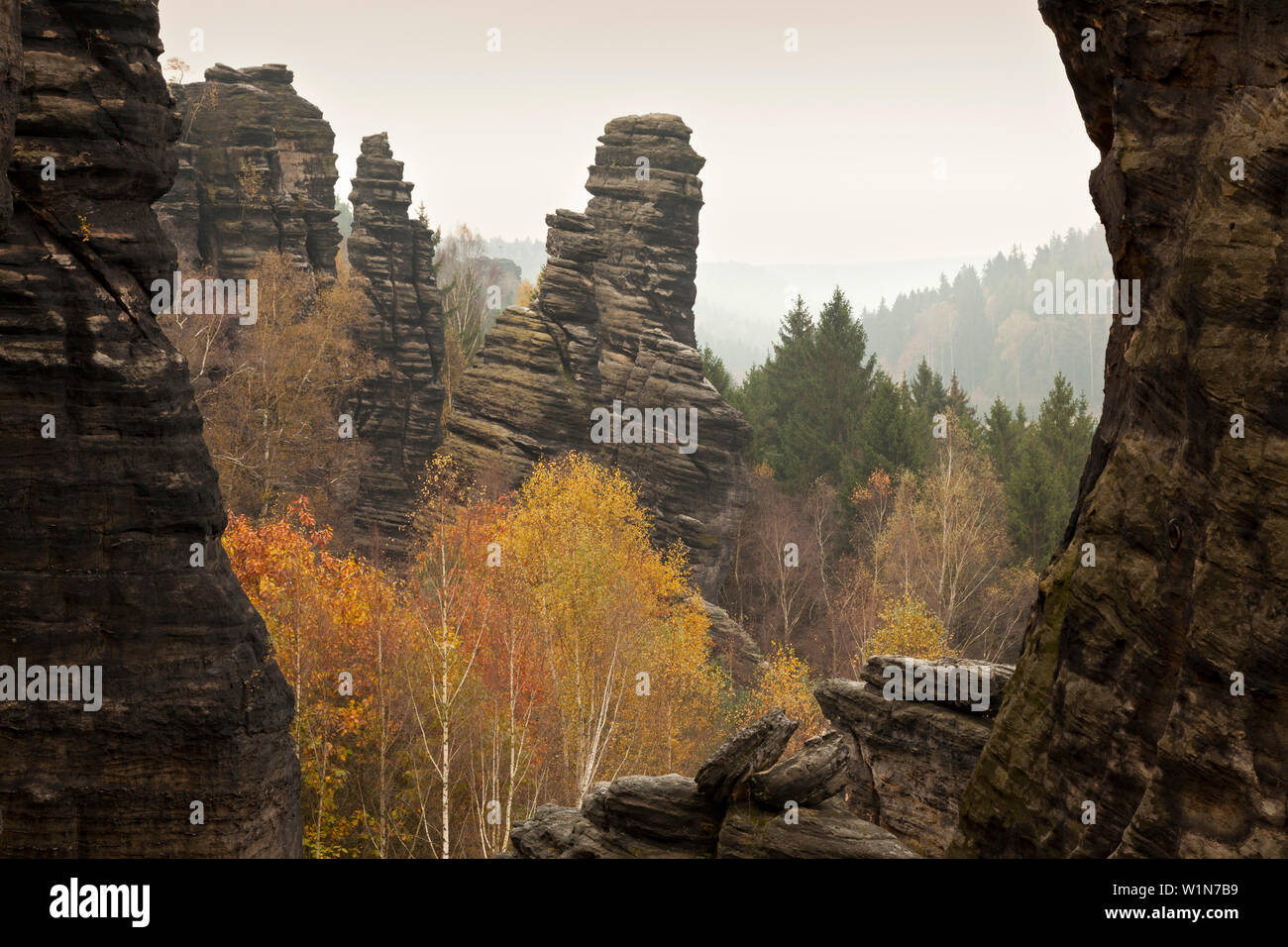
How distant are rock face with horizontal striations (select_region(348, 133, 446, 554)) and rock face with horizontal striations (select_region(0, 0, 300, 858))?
145ft

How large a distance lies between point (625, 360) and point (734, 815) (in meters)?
48.3

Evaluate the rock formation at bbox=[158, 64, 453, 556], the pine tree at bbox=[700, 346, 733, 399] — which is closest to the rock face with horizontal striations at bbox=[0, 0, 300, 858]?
the rock formation at bbox=[158, 64, 453, 556]

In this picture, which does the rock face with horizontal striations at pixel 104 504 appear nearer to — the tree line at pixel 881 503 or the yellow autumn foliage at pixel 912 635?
the yellow autumn foliage at pixel 912 635

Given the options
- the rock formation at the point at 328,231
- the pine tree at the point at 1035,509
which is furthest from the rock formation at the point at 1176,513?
the rock formation at the point at 328,231

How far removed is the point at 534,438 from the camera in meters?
56.5

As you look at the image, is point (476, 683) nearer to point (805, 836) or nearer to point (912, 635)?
point (912, 635)

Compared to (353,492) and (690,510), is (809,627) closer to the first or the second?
(690,510)

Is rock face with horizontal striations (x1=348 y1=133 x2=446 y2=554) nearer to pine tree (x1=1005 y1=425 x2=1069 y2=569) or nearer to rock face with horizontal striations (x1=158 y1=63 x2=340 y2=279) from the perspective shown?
rock face with horizontal striations (x1=158 y1=63 x2=340 y2=279)

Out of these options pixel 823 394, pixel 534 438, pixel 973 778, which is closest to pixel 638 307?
pixel 534 438

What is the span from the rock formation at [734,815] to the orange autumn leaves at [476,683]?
9940 mm

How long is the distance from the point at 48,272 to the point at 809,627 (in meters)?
46.9

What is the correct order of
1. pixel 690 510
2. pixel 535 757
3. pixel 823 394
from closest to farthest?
pixel 535 757 < pixel 690 510 < pixel 823 394

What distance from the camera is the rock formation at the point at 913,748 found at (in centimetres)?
1756

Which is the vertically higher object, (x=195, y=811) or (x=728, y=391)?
(x=728, y=391)
